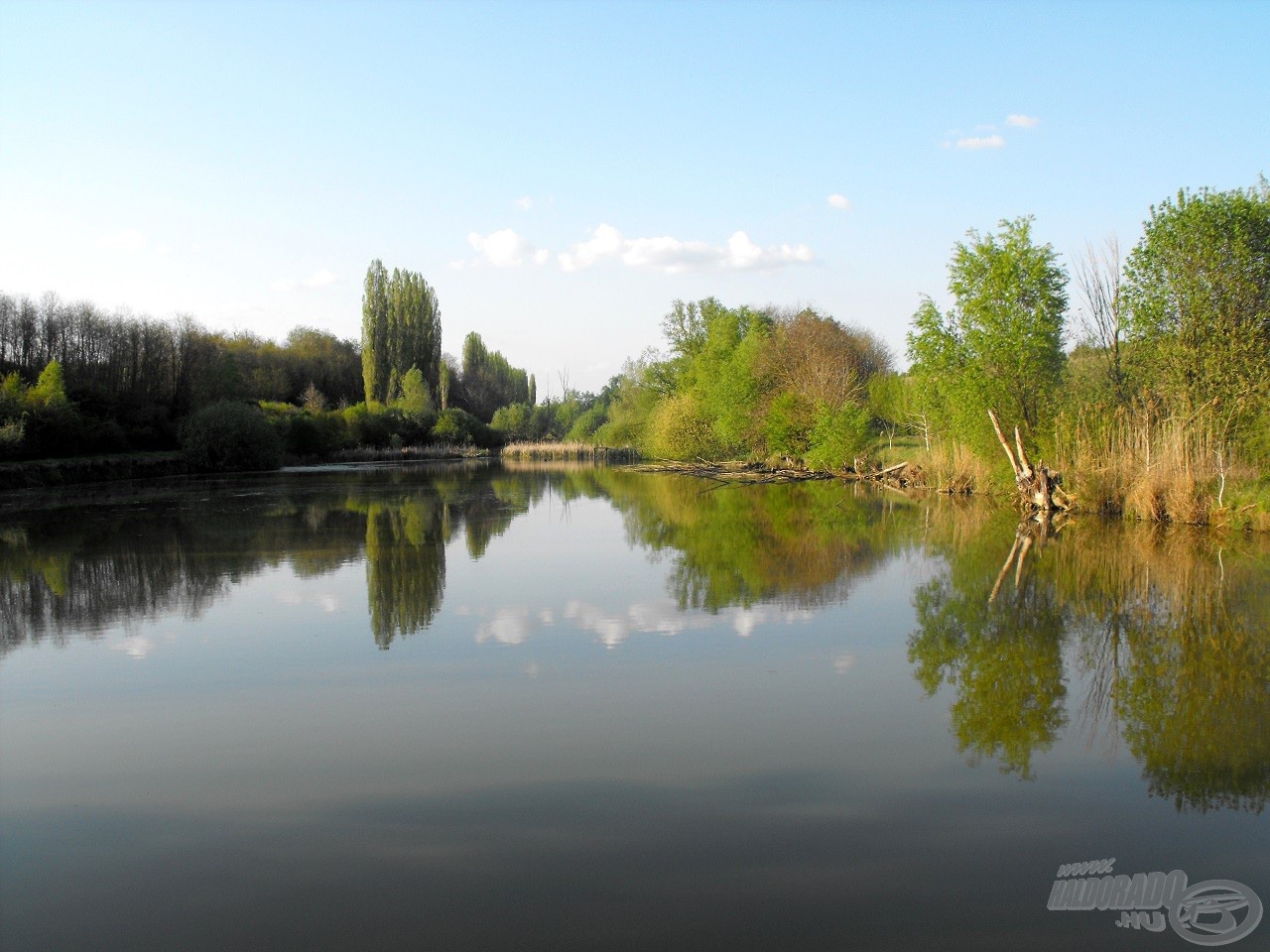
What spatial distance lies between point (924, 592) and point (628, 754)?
6.05 metres

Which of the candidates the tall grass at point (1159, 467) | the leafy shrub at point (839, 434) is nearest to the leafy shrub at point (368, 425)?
the leafy shrub at point (839, 434)

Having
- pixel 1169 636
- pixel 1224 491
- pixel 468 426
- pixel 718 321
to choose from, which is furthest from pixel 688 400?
pixel 1169 636

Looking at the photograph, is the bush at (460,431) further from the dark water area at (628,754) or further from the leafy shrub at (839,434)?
the dark water area at (628,754)

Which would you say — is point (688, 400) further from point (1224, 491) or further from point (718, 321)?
point (1224, 491)

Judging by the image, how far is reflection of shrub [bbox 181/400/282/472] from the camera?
139ft

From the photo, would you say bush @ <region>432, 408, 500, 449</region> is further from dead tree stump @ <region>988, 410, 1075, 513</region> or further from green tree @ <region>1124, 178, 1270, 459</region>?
green tree @ <region>1124, 178, 1270, 459</region>

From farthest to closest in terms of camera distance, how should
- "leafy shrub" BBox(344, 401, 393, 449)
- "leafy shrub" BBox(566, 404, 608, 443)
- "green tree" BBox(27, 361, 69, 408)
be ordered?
"leafy shrub" BBox(566, 404, 608, 443) < "leafy shrub" BBox(344, 401, 393, 449) < "green tree" BBox(27, 361, 69, 408)

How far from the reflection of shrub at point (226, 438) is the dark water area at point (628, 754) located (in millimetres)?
32091

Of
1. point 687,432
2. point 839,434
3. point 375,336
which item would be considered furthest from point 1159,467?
point 375,336
